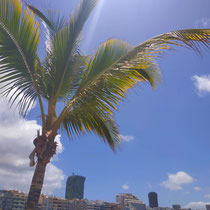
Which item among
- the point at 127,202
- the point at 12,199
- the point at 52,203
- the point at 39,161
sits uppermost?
the point at 127,202

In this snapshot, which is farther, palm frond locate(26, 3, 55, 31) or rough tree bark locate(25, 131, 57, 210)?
palm frond locate(26, 3, 55, 31)

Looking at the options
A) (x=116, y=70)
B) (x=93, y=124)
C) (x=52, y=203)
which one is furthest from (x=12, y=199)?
(x=116, y=70)

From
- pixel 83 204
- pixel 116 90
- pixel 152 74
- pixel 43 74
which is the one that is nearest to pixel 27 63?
pixel 43 74

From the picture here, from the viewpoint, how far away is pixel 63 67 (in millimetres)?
4293

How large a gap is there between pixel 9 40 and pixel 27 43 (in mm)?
308

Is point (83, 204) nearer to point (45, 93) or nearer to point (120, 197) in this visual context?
point (120, 197)

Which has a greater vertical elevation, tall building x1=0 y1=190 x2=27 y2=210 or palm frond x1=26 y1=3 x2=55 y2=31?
tall building x1=0 y1=190 x2=27 y2=210

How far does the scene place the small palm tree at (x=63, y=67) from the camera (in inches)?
152

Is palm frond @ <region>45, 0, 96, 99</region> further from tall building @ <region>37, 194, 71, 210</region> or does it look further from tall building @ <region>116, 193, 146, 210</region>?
tall building @ <region>116, 193, 146, 210</region>

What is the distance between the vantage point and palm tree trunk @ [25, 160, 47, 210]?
3.50 meters

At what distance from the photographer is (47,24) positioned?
488cm

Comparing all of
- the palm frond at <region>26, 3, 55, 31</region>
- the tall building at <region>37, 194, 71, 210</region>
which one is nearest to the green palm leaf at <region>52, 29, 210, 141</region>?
the palm frond at <region>26, 3, 55, 31</region>

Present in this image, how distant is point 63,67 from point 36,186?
218 cm

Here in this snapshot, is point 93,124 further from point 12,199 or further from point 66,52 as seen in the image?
point 12,199
